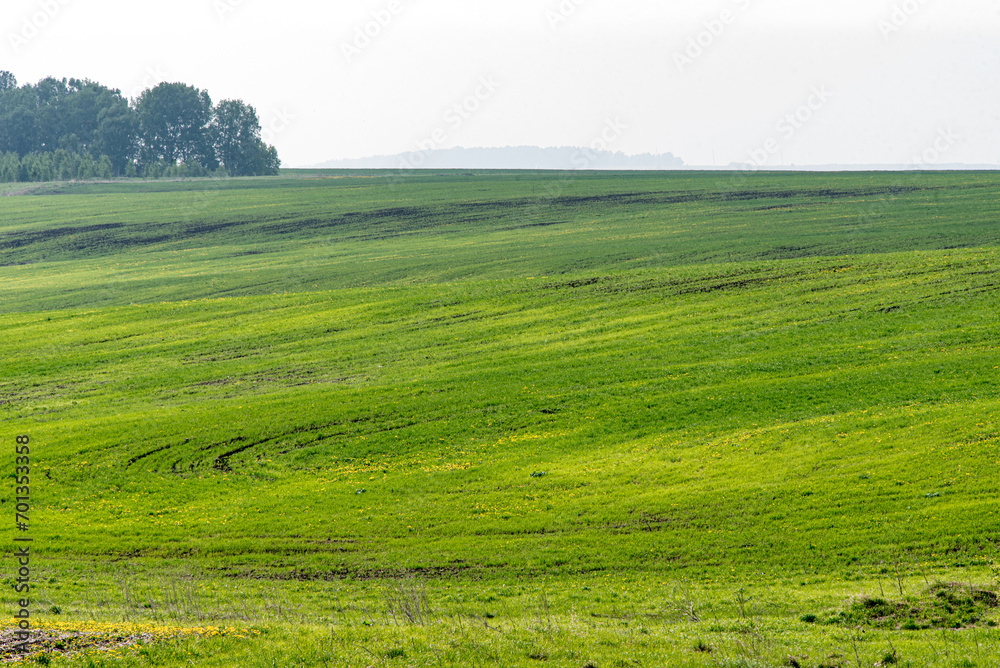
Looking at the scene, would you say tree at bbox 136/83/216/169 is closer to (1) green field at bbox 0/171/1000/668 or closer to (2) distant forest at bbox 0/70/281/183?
(2) distant forest at bbox 0/70/281/183

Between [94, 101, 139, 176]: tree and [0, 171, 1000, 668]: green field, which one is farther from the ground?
[94, 101, 139, 176]: tree

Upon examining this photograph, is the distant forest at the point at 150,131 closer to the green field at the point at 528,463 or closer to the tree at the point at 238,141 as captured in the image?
the tree at the point at 238,141

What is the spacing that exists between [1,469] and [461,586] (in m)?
19.6

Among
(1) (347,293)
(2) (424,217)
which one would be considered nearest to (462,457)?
(1) (347,293)

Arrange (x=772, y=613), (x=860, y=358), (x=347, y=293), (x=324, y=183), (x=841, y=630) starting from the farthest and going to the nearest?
(x=324, y=183) < (x=347, y=293) < (x=860, y=358) < (x=772, y=613) < (x=841, y=630)

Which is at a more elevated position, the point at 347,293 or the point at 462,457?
the point at 347,293

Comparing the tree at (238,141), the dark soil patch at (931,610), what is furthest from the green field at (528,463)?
the tree at (238,141)

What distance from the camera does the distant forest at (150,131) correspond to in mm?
177000

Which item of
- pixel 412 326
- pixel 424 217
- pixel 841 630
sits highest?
pixel 424 217

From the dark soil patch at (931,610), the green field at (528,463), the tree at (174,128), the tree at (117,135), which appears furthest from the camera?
the tree at (174,128)

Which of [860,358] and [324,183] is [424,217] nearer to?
[324,183]

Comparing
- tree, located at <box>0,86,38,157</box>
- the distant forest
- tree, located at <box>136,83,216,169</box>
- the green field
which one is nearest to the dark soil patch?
the green field

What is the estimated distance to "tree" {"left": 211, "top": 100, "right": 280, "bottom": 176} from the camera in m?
180

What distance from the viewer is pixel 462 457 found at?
3072 centimetres
